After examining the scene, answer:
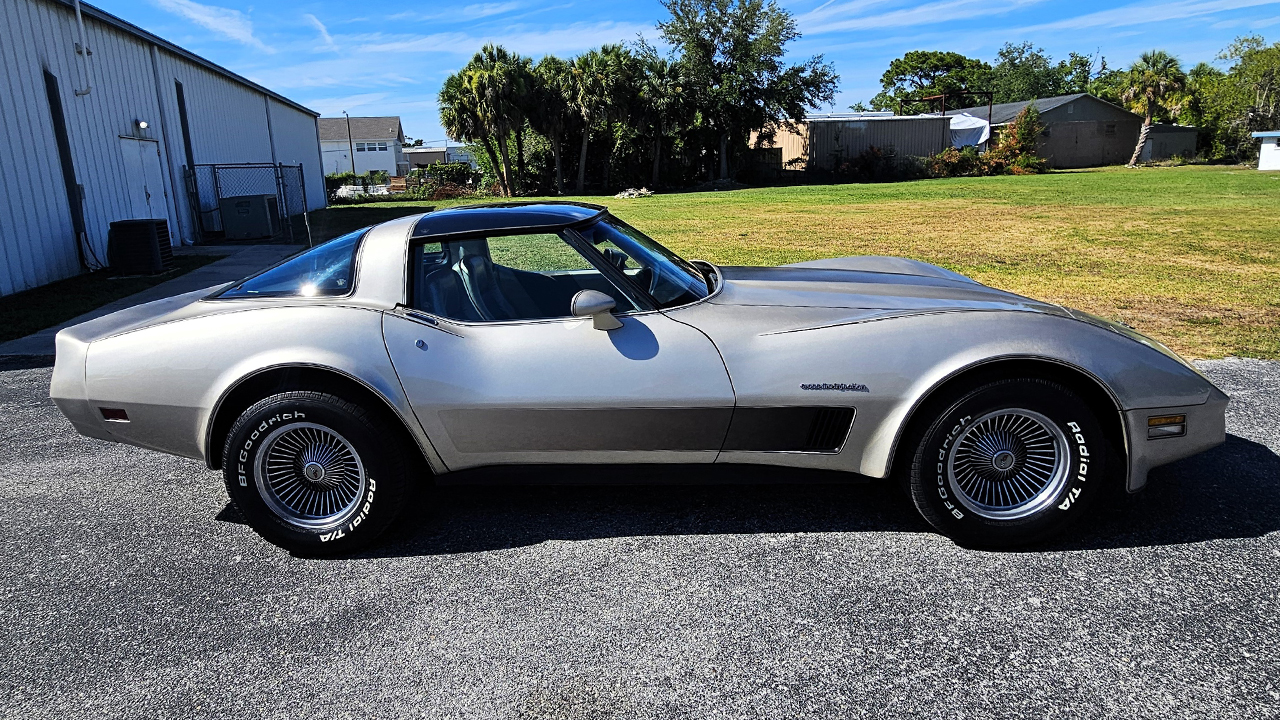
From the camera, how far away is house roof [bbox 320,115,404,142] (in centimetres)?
6919

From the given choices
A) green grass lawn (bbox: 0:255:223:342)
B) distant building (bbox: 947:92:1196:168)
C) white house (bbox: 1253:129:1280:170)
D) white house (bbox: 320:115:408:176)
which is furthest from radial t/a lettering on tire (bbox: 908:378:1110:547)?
white house (bbox: 320:115:408:176)

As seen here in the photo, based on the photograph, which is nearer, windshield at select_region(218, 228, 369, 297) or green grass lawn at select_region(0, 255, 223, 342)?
windshield at select_region(218, 228, 369, 297)

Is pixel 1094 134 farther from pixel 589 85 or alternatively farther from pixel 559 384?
pixel 559 384

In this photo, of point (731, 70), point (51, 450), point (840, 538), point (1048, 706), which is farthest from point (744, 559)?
point (731, 70)

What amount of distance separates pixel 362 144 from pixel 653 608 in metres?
73.7

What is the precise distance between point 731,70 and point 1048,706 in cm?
4363

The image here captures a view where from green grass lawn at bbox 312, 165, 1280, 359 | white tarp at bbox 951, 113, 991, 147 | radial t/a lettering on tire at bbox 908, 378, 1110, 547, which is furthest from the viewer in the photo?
white tarp at bbox 951, 113, 991, 147

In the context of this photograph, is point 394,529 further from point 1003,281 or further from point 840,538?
point 1003,281

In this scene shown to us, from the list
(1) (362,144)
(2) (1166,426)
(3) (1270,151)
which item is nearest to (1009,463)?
(2) (1166,426)

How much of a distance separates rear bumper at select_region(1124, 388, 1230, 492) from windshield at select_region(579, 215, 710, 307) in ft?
5.60

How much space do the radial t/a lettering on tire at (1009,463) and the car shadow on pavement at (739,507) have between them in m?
0.18

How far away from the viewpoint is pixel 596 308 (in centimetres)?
300

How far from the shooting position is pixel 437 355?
10.2ft

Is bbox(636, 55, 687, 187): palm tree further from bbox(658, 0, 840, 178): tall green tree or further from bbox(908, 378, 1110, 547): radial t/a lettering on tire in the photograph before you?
bbox(908, 378, 1110, 547): radial t/a lettering on tire
